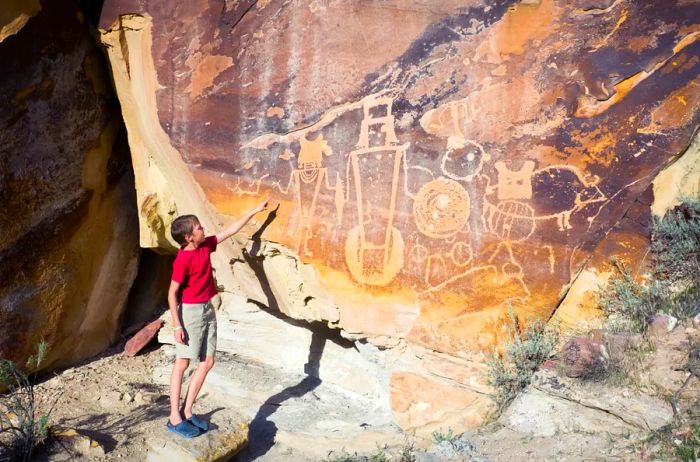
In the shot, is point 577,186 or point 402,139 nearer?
point 577,186

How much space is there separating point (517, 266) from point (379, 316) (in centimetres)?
85

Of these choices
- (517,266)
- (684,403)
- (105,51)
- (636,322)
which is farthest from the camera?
(105,51)

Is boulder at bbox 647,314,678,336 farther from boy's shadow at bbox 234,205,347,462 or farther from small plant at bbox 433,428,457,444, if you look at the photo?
boy's shadow at bbox 234,205,347,462

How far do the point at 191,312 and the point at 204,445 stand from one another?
72cm

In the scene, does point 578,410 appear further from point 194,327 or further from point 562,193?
point 194,327

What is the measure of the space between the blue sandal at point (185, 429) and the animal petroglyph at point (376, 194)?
1233 mm

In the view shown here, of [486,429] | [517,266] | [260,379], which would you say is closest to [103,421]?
[260,379]

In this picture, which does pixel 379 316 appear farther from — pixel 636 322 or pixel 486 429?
pixel 636 322

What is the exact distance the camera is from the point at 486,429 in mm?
3646

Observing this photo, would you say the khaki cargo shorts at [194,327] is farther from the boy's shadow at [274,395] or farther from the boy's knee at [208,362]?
the boy's shadow at [274,395]

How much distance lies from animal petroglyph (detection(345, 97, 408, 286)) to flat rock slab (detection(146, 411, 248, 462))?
1.12 m

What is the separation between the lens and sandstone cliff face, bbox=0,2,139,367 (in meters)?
4.39

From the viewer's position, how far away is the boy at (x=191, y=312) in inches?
142

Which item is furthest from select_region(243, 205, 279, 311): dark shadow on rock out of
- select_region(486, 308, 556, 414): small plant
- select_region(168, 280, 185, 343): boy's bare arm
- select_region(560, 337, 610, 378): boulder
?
select_region(560, 337, 610, 378): boulder
